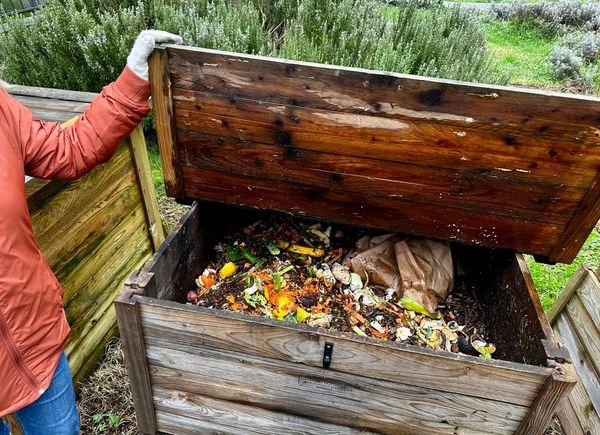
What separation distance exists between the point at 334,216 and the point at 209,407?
0.86 metres

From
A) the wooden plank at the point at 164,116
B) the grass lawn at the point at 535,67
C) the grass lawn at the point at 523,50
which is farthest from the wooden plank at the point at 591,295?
the grass lawn at the point at 523,50

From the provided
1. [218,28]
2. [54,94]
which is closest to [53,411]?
[54,94]

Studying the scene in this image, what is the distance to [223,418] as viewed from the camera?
5.42ft

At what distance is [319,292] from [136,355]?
829 millimetres

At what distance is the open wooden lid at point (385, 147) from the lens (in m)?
1.44

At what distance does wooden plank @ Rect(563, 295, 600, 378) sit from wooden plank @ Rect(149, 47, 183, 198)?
1.93m

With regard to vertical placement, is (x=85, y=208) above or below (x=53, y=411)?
above

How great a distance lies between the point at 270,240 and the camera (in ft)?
7.39

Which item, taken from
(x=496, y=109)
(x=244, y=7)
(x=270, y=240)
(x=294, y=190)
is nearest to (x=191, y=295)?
(x=270, y=240)

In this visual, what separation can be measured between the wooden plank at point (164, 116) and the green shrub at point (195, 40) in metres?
1.52

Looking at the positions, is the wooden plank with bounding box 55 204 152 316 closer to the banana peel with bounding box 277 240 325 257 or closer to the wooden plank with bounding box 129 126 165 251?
the wooden plank with bounding box 129 126 165 251

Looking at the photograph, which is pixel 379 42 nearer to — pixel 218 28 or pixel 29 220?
pixel 218 28

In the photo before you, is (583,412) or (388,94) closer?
(388,94)

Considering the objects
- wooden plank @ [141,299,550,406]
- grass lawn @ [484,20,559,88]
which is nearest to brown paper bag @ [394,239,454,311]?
wooden plank @ [141,299,550,406]
